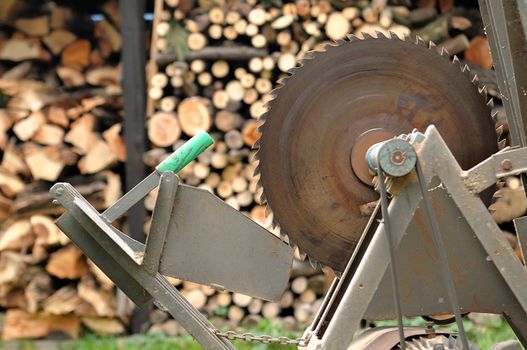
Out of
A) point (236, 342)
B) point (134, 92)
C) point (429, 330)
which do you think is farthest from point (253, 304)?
point (429, 330)

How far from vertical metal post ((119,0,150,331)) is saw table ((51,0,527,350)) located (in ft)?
8.62

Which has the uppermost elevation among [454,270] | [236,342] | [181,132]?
[181,132]

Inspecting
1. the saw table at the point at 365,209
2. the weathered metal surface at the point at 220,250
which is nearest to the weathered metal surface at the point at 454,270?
the saw table at the point at 365,209

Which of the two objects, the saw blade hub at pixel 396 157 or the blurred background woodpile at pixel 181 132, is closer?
the saw blade hub at pixel 396 157

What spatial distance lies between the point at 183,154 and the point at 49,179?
9.54 feet

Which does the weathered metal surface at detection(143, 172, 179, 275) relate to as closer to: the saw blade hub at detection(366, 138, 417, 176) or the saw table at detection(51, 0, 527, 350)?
the saw table at detection(51, 0, 527, 350)

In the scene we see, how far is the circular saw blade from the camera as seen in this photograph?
2.87m

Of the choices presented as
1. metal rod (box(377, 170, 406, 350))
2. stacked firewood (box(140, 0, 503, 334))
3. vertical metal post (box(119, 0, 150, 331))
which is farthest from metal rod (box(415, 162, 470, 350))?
vertical metal post (box(119, 0, 150, 331))

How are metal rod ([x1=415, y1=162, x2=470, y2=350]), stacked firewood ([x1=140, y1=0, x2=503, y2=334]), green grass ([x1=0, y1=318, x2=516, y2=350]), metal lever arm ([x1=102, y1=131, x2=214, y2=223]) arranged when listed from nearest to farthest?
metal rod ([x1=415, y1=162, x2=470, y2=350]) < metal lever arm ([x1=102, y1=131, x2=214, y2=223]) < green grass ([x1=0, y1=318, x2=516, y2=350]) < stacked firewood ([x1=140, y1=0, x2=503, y2=334])

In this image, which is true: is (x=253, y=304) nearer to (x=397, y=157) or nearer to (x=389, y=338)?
(x=389, y=338)

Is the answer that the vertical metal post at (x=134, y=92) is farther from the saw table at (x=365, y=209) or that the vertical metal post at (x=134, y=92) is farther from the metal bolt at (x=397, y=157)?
the metal bolt at (x=397, y=157)

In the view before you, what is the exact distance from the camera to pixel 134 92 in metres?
5.49

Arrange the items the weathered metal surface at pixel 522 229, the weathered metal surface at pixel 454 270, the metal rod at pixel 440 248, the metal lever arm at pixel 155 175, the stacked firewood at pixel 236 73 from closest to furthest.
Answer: the metal rod at pixel 440 248, the weathered metal surface at pixel 454 270, the weathered metal surface at pixel 522 229, the metal lever arm at pixel 155 175, the stacked firewood at pixel 236 73

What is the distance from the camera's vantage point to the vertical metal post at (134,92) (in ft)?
17.8
